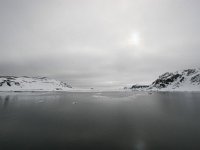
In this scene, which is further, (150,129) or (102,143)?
(150,129)

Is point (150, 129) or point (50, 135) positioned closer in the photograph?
point (50, 135)

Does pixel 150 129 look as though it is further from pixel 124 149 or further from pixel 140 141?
pixel 124 149

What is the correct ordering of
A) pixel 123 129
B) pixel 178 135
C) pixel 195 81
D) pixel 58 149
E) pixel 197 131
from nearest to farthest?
1. pixel 58 149
2. pixel 178 135
3. pixel 197 131
4. pixel 123 129
5. pixel 195 81

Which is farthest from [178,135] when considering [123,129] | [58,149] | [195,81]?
[195,81]

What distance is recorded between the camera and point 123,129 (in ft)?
46.1

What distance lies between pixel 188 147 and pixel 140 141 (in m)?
3.14

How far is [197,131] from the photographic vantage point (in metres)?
13.1

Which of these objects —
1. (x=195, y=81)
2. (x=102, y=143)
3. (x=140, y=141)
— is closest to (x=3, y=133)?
(x=102, y=143)

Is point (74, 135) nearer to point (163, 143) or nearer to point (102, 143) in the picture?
point (102, 143)

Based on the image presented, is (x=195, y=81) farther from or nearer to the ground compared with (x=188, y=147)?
farther from the ground

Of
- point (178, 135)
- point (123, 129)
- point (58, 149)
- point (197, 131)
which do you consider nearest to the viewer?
point (58, 149)

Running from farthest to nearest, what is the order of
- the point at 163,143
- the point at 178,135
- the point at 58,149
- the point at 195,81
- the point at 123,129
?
1. the point at 195,81
2. the point at 123,129
3. the point at 178,135
4. the point at 163,143
5. the point at 58,149

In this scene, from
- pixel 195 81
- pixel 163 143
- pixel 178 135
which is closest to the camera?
pixel 163 143

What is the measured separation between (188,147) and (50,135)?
1062 cm
